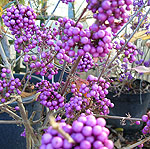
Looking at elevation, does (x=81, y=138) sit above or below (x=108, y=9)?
below

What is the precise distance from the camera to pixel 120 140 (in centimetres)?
119

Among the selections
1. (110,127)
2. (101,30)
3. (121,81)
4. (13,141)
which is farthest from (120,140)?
(101,30)

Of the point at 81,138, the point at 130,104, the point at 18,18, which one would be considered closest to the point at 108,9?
the point at 81,138

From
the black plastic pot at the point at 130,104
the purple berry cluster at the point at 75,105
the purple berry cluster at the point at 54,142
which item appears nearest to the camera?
the purple berry cluster at the point at 54,142

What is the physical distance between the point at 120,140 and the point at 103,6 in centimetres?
112

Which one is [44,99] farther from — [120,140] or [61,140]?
[120,140]

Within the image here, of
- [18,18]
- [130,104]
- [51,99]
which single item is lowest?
[130,104]

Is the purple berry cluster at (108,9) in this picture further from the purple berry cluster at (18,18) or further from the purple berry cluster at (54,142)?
the purple berry cluster at (18,18)

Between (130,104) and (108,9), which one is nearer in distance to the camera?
(108,9)

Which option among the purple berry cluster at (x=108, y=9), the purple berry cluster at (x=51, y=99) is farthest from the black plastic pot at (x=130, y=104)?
the purple berry cluster at (x=108, y=9)

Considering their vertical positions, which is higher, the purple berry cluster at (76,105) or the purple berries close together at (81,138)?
the purple berries close together at (81,138)

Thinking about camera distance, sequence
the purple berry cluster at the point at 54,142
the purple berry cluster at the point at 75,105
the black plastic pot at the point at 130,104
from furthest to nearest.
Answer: the black plastic pot at the point at 130,104
the purple berry cluster at the point at 75,105
the purple berry cluster at the point at 54,142

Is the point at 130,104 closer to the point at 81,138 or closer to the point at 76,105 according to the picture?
the point at 76,105

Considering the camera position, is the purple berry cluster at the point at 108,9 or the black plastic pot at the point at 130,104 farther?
the black plastic pot at the point at 130,104
